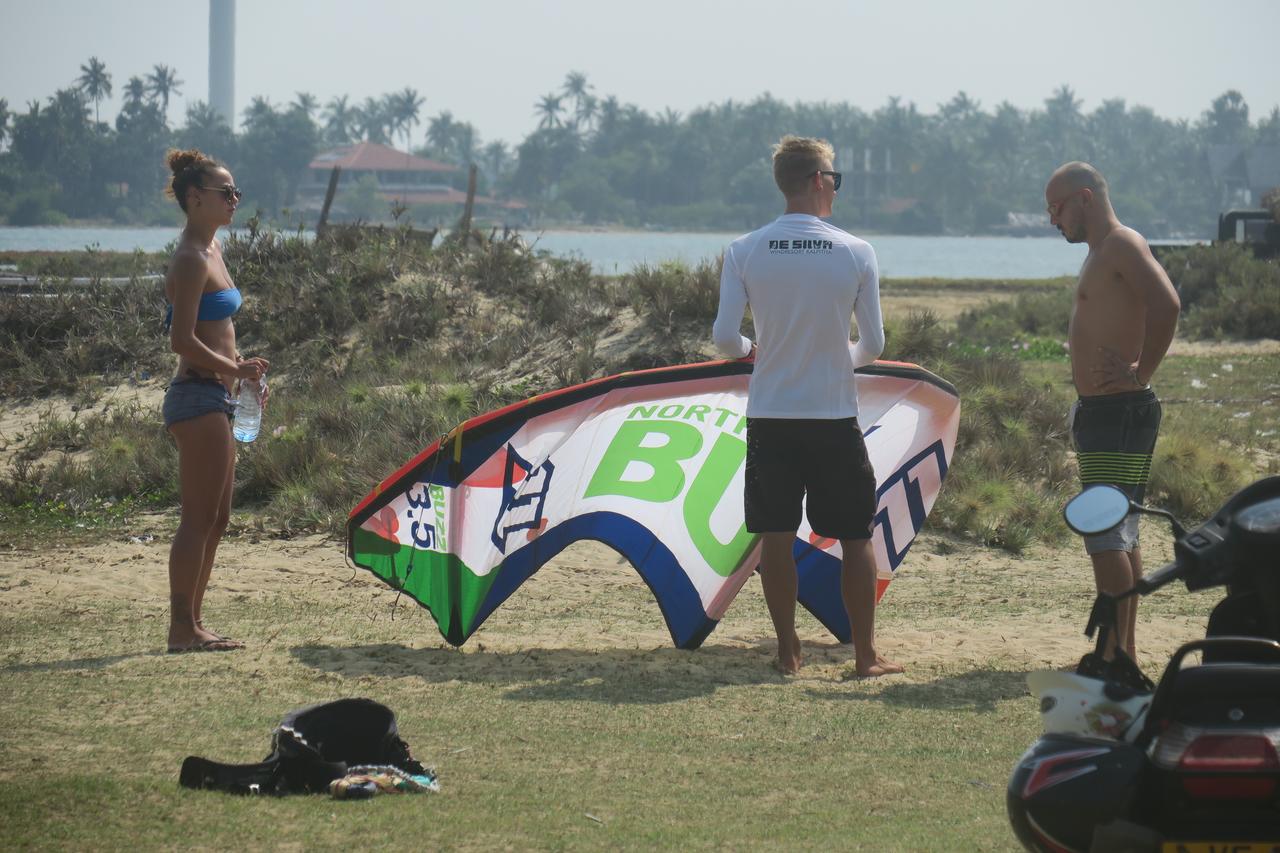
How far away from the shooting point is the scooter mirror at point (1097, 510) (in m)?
2.80

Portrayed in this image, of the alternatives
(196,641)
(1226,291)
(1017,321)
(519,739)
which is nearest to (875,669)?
(519,739)

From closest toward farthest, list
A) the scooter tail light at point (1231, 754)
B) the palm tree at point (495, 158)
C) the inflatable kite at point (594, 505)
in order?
1. the scooter tail light at point (1231, 754)
2. the inflatable kite at point (594, 505)
3. the palm tree at point (495, 158)

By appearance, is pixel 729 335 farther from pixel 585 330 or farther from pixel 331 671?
pixel 585 330

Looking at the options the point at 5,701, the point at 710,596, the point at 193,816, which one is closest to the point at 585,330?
the point at 710,596

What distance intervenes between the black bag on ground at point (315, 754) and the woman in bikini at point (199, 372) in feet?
5.84

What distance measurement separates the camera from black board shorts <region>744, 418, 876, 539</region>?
17.9 ft

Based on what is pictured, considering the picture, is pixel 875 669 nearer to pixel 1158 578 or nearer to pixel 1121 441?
pixel 1121 441

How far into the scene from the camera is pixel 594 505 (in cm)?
631

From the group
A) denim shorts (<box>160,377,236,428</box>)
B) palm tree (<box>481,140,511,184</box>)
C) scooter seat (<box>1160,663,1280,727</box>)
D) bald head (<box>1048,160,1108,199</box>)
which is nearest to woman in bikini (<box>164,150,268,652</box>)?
denim shorts (<box>160,377,236,428</box>)

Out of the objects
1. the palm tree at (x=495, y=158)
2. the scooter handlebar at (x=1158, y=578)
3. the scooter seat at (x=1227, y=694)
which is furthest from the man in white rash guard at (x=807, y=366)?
the palm tree at (x=495, y=158)

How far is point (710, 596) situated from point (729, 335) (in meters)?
1.32

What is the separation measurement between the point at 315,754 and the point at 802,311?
7.75 feet

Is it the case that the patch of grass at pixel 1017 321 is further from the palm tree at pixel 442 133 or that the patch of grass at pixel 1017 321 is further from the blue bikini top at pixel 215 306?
the palm tree at pixel 442 133

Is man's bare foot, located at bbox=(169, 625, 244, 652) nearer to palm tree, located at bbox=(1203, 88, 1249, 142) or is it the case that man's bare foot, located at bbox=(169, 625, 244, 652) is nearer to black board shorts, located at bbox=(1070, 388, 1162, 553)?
black board shorts, located at bbox=(1070, 388, 1162, 553)
